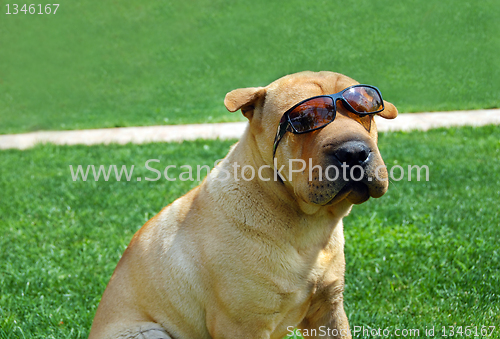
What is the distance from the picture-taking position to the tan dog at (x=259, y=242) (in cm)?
210

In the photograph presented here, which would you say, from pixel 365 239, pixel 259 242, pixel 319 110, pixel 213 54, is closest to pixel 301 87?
pixel 319 110

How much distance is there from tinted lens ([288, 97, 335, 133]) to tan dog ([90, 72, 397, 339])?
5 cm

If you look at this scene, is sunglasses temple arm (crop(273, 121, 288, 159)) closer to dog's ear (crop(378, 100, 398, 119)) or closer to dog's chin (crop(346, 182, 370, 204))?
dog's chin (crop(346, 182, 370, 204))

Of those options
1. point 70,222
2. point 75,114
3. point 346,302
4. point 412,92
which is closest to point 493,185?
point 346,302

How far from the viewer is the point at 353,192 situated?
2.08m

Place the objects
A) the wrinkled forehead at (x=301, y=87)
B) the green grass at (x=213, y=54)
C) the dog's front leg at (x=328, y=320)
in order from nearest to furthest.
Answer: the wrinkled forehead at (x=301, y=87) < the dog's front leg at (x=328, y=320) < the green grass at (x=213, y=54)

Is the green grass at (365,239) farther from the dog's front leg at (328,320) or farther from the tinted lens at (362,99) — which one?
the tinted lens at (362,99)

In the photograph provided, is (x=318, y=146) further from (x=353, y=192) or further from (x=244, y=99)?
(x=244, y=99)

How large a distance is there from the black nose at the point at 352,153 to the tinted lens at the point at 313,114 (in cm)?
19

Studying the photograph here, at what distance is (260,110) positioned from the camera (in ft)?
7.60

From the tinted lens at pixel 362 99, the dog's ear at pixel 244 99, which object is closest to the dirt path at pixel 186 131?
the dog's ear at pixel 244 99

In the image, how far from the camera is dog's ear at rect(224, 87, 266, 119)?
7.14 feet

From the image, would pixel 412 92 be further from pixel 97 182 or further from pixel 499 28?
pixel 97 182

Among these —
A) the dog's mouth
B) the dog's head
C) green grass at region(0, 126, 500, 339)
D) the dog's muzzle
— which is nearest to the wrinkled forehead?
the dog's head
